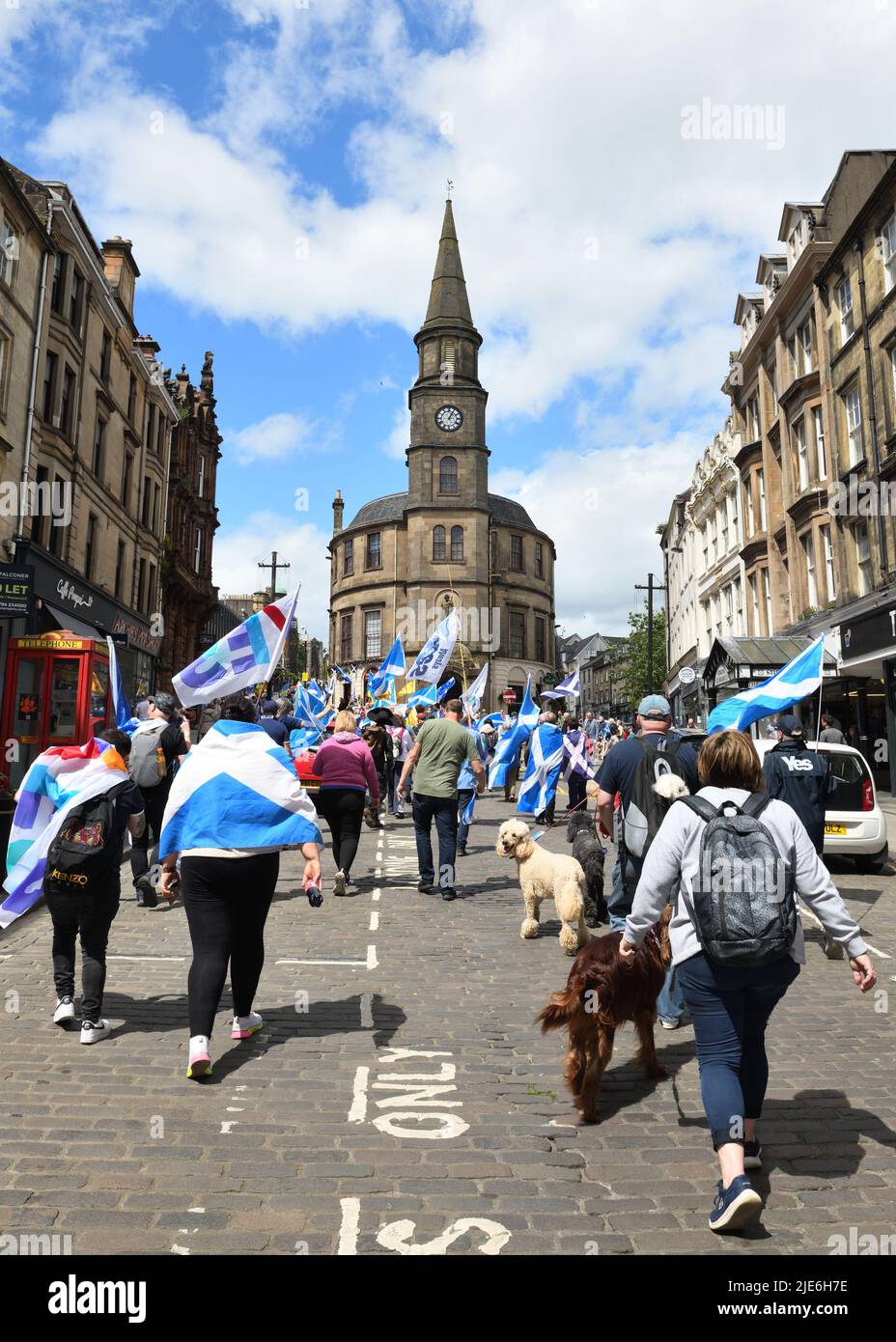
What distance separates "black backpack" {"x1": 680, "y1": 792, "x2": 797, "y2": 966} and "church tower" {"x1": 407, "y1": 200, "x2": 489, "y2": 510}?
5996cm

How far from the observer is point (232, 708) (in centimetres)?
528

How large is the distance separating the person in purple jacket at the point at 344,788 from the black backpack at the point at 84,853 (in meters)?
4.11

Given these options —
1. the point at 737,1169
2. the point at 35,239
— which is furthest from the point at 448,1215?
the point at 35,239

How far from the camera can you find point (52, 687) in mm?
18297

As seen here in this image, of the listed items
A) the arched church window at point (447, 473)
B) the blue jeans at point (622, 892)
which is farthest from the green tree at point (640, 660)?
the blue jeans at point (622, 892)

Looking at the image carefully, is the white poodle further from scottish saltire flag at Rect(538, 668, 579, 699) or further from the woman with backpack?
scottish saltire flag at Rect(538, 668, 579, 699)

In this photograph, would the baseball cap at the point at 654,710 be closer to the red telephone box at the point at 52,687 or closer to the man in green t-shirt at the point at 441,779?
the man in green t-shirt at the point at 441,779

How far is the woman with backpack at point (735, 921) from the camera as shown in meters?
3.21

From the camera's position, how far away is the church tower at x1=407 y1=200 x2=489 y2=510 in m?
62.5

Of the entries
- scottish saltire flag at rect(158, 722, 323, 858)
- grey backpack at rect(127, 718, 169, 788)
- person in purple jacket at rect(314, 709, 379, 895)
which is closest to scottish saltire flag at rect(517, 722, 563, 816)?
person in purple jacket at rect(314, 709, 379, 895)

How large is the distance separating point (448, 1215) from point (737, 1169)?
3.39 feet

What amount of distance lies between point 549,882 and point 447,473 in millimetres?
57404

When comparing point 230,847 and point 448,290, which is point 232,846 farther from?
point 448,290

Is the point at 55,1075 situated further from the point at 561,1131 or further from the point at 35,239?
the point at 35,239
